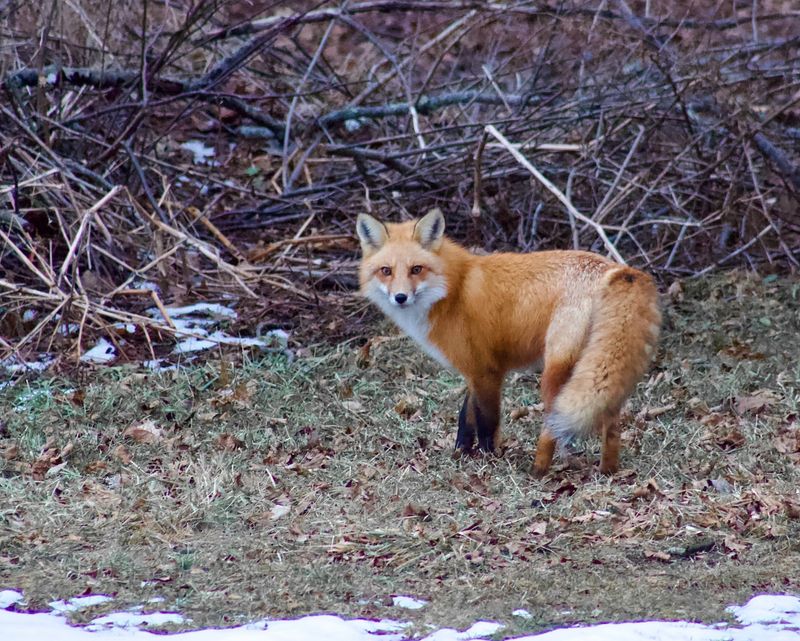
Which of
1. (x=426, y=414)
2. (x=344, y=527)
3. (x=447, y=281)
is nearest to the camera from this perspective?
(x=344, y=527)

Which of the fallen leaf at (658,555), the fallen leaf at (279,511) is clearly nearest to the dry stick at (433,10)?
the fallen leaf at (279,511)

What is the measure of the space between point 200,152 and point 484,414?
19.2 ft

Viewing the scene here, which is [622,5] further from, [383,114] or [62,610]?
[62,610]

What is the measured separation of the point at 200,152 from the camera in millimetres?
10000

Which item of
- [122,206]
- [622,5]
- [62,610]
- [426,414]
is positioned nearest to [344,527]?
[62,610]

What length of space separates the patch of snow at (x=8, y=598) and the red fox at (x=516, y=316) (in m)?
2.22

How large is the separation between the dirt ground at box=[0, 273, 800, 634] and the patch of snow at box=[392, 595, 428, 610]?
4 cm

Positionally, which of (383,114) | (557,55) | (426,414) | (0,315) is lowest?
(426,414)

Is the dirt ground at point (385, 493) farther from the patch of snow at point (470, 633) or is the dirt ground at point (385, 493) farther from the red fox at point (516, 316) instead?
the red fox at point (516, 316)

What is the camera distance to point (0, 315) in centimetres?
704

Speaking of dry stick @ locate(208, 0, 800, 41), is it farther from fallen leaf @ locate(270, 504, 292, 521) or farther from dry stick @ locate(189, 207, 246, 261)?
fallen leaf @ locate(270, 504, 292, 521)

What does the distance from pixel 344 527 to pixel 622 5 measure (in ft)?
21.3

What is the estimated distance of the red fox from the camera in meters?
4.55

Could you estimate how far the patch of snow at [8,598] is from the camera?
354cm
